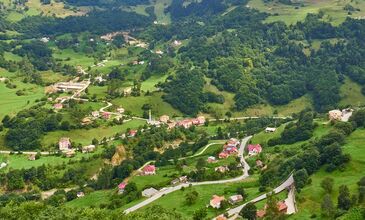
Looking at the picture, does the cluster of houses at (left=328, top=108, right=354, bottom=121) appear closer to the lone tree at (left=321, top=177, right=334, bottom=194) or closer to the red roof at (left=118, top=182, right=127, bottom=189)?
the lone tree at (left=321, top=177, right=334, bottom=194)

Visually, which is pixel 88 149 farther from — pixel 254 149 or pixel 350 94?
pixel 350 94

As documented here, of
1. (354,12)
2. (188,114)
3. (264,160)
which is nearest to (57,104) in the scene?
(188,114)

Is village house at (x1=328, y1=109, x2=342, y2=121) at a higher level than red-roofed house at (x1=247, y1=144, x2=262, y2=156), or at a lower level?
higher

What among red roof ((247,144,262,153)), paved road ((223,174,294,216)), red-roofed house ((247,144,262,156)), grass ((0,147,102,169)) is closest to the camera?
paved road ((223,174,294,216))

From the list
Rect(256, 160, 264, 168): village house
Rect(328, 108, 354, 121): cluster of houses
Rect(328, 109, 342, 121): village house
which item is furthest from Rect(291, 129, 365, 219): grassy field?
Rect(328, 109, 342, 121): village house

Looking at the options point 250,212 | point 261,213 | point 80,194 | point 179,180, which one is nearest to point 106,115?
point 80,194

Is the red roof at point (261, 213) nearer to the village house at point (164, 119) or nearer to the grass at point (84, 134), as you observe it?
the grass at point (84, 134)

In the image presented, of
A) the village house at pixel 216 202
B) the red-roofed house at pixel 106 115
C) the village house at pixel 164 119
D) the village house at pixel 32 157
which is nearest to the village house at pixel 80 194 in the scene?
the village house at pixel 32 157
